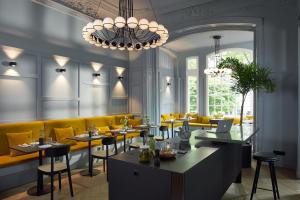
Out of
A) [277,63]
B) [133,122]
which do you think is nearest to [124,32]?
[133,122]

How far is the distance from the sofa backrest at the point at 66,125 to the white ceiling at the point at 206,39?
4.62 meters

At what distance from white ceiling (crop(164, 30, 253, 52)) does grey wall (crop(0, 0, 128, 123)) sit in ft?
11.9

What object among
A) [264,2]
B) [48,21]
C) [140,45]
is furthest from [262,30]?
[48,21]

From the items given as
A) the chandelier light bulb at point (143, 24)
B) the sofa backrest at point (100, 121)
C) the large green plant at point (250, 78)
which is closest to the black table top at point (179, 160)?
the chandelier light bulb at point (143, 24)

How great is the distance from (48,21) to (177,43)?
19.4 ft

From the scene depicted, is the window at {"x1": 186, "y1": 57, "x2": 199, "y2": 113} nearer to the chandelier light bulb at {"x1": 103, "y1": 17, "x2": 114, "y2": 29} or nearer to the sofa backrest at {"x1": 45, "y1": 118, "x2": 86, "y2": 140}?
the sofa backrest at {"x1": 45, "y1": 118, "x2": 86, "y2": 140}

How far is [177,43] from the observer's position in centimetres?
1002

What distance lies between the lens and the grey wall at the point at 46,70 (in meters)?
4.80

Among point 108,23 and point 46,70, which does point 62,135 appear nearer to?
point 46,70

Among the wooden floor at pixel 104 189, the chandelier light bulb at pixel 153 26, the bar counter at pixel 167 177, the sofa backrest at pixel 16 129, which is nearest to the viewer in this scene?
the bar counter at pixel 167 177

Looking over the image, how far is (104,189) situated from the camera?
401 cm

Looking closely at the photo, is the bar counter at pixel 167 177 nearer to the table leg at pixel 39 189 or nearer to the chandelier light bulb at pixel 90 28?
the table leg at pixel 39 189

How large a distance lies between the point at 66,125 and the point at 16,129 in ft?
4.05

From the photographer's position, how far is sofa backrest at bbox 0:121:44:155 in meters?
4.41
